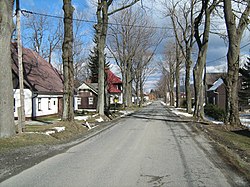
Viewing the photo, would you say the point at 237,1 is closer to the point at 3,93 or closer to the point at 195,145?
the point at 195,145

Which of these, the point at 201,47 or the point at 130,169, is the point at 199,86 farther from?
the point at 130,169

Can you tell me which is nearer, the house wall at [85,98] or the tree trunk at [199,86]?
the tree trunk at [199,86]

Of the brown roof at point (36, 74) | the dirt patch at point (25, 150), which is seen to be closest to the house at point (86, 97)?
the brown roof at point (36, 74)

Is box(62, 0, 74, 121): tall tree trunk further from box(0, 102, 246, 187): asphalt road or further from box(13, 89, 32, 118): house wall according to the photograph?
box(13, 89, 32, 118): house wall

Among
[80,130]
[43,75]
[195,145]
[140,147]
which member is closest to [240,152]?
[195,145]

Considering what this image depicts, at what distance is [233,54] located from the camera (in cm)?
1738

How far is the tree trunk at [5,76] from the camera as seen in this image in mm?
11516

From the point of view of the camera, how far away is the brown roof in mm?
26453

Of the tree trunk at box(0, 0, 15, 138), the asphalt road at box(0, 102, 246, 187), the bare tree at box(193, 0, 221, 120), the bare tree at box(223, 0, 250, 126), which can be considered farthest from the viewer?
the bare tree at box(193, 0, 221, 120)

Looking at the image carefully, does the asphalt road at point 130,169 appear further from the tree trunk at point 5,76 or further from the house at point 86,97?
the house at point 86,97

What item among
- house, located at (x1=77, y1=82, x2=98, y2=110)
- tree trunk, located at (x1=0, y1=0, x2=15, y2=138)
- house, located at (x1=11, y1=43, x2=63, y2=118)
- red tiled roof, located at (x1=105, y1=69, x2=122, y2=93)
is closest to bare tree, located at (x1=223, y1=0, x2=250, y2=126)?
tree trunk, located at (x1=0, y1=0, x2=15, y2=138)

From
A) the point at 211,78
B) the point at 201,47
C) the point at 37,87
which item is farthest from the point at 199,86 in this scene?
the point at 211,78

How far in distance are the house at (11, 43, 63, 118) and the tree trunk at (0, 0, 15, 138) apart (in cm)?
1435

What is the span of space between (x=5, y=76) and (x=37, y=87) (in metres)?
15.5
